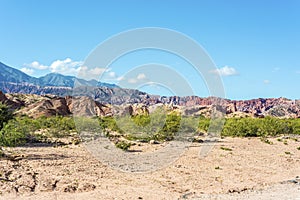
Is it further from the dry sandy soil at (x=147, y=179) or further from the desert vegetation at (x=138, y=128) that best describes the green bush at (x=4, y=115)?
the dry sandy soil at (x=147, y=179)

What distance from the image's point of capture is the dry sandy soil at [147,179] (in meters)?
11.9

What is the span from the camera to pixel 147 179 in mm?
14555

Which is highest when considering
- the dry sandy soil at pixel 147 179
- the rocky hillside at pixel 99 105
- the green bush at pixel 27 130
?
the rocky hillside at pixel 99 105

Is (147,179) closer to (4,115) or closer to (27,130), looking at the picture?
(4,115)

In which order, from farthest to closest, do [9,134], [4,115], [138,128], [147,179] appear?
[138,128]
[4,115]
[9,134]
[147,179]

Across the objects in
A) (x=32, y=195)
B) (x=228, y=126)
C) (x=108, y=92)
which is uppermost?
(x=108, y=92)

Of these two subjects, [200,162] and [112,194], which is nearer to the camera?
[112,194]

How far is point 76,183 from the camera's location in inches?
513

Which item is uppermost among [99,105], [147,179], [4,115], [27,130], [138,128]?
[99,105]

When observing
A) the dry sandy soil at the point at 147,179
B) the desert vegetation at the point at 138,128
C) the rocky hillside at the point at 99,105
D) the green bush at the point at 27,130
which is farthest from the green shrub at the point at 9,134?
the rocky hillside at the point at 99,105

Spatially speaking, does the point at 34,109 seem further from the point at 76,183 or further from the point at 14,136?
the point at 76,183

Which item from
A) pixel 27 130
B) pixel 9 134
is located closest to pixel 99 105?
pixel 27 130

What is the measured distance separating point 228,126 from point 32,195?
1290 inches

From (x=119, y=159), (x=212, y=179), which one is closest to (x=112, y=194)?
(x=212, y=179)
